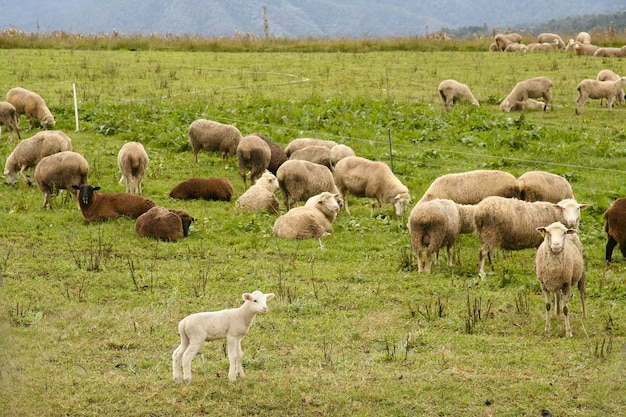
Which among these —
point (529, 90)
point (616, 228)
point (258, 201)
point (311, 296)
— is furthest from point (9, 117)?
point (529, 90)

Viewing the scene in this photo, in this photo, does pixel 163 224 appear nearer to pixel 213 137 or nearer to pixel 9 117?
pixel 213 137

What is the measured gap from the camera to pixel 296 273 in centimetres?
1216

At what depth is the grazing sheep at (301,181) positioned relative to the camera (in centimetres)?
1605

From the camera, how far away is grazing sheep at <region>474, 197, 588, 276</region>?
12.5 m

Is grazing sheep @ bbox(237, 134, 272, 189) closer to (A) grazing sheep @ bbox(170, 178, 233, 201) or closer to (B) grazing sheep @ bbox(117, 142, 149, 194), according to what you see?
(A) grazing sheep @ bbox(170, 178, 233, 201)

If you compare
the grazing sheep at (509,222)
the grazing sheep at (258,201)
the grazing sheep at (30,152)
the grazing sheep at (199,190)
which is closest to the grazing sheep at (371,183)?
the grazing sheep at (258,201)

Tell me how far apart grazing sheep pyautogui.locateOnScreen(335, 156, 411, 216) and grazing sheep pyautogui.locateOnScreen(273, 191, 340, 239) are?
5.12 feet

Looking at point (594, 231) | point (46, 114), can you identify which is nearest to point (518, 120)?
point (594, 231)

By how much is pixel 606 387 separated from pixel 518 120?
14696 mm

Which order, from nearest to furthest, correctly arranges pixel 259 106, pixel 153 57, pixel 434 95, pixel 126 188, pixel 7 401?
pixel 7 401 → pixel 126 188 → pixel 259 106 → pixel 434 95 → pixel 153 57

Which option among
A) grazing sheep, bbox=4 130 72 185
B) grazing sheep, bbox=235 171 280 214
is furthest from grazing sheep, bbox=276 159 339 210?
grazing sheep, bbox=4 130 72 185

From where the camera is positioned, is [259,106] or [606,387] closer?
[606,387]

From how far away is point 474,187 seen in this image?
14703 mm

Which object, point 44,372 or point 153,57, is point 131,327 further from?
point 153,57
